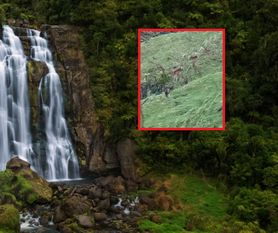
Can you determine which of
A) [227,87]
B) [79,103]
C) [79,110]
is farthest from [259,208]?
[79,103]

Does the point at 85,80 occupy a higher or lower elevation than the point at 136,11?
lower

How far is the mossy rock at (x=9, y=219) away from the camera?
16141mm

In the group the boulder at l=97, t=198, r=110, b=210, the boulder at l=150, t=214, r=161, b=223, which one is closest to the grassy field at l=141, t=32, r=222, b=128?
the boulder at l=97, t=198, r=110, b=210

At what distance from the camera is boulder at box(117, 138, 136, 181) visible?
2222cm

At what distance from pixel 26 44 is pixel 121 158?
29.4 feet

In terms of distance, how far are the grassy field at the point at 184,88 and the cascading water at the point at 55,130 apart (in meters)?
4.31

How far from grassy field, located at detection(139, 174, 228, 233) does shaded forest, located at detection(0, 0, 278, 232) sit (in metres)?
0.53

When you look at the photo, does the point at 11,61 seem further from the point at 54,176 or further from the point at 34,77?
the point at 54,176

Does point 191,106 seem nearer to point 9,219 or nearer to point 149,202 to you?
point 149,202

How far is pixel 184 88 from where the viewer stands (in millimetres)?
22391

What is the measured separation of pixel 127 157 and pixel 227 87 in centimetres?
617

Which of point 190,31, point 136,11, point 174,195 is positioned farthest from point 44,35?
point 174,195

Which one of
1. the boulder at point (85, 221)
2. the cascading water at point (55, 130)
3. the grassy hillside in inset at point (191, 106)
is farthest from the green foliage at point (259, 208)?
the cascading water at point (55, 130)

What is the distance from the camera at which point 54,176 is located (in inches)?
904
